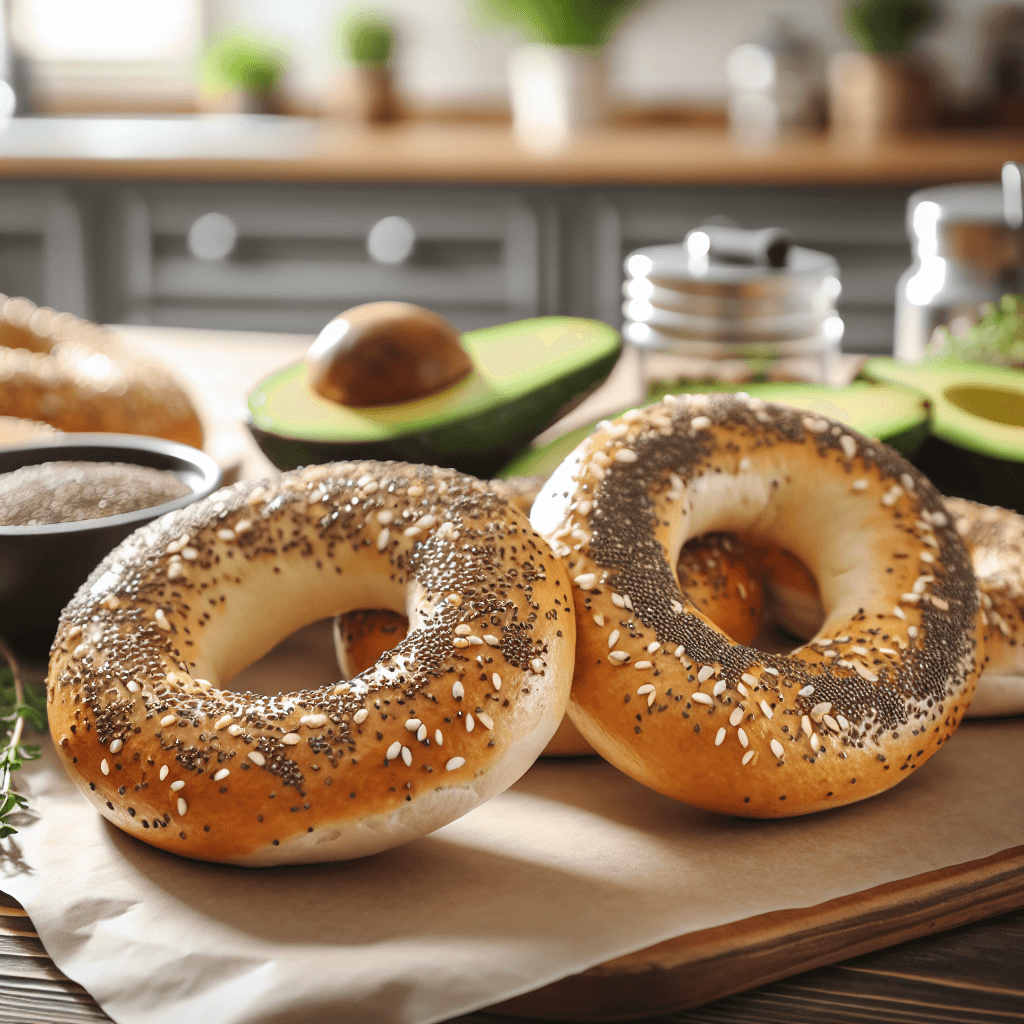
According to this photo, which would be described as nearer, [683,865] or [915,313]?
[683,865]

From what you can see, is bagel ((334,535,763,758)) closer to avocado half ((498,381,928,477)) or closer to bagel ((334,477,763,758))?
bagel ((334,477,763,758))

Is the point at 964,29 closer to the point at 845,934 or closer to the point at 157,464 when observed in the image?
the point at 157,464

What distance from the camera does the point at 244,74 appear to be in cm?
350

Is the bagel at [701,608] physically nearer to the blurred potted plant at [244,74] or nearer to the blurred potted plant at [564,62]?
the blurred potted plant at [564,62]

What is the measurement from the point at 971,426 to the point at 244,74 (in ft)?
9.85

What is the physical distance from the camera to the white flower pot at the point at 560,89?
321 cm

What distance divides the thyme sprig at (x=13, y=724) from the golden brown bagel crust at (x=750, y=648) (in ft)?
1.20

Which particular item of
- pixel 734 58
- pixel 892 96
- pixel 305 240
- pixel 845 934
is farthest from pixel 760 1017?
pixel 734 58

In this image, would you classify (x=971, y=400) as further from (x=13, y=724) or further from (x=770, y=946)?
(x=13, y=724)

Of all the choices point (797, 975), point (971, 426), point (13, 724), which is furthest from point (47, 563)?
point (971, 426)

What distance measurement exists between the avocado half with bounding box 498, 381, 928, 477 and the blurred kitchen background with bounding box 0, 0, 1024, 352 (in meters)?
1.51

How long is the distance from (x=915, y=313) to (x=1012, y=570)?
69 centimetres

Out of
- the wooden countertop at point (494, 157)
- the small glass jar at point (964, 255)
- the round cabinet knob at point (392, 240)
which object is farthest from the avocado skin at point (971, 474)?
the round cabinet knob at point (392, 240)

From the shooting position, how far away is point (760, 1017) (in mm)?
603
